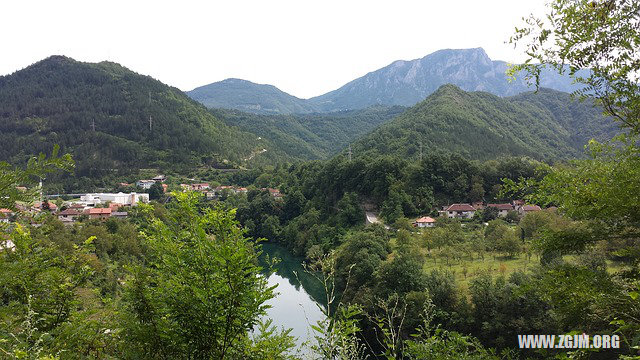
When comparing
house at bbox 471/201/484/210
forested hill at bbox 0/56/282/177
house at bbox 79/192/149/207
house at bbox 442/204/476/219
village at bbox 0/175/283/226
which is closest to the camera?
house at bbox 442/204/476/219

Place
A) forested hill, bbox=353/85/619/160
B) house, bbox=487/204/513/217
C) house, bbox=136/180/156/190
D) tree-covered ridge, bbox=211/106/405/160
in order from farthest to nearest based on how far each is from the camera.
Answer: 1. tree-covered ridge, bbox=211/106/405/160
2. house, bbox=136/180/156/190
3. forested hill, bbox=353/85/619/160
4. house, bbox=487/204/513/217

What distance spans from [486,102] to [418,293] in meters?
81.5

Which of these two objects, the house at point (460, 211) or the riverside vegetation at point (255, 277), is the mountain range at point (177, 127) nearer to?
the house at point (460, 211)

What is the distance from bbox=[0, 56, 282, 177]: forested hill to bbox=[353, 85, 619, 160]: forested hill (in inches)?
1494

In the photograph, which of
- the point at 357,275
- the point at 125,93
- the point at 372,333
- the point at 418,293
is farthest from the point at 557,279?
the point at 125,93

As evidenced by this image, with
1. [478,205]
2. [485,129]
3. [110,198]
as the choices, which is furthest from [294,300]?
[485,129]

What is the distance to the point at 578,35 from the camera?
12.9 ft

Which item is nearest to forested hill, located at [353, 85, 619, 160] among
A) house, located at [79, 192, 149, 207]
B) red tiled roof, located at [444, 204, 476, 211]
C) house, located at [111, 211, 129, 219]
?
red tiled roof, located at [444, 204, 476, 211]

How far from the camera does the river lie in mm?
20266

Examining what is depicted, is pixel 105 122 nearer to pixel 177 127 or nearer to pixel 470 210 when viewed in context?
pixel 177 127

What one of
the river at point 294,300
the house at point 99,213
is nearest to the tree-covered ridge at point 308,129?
the house at point 99,213

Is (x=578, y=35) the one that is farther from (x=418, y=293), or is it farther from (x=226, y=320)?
(x=418, y=293)

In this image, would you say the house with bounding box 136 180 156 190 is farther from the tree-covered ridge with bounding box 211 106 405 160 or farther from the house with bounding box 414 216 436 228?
the tree-covered ridge with bounding box 211 106 405 160

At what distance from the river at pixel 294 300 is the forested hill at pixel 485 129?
2870cm
